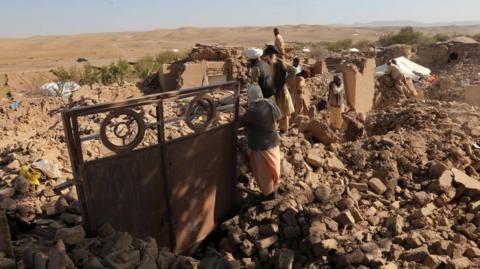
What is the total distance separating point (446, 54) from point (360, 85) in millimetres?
14180

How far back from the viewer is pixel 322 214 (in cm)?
445

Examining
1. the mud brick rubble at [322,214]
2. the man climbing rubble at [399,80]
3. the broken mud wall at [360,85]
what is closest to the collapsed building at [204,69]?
the broken mud wall at [360,85]

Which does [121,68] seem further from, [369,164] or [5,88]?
[369,164]

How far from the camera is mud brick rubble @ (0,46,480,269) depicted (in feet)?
11.2

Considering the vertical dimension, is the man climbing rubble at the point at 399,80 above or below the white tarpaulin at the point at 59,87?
above

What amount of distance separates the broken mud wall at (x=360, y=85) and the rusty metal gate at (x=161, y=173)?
6164mm

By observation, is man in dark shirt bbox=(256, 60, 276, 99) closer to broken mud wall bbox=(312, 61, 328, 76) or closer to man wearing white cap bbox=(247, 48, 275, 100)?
man wearing white cap bbox=(247, 48, 275, 100)

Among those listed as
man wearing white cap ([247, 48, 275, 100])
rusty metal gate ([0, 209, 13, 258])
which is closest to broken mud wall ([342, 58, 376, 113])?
man wearing white cap ([247, 48, 275, 100])

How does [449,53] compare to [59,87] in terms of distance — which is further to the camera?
[449,53]

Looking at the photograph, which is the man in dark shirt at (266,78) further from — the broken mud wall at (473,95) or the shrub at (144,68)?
the shrub at (144,68)

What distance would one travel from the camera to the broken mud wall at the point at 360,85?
1011 centimetres

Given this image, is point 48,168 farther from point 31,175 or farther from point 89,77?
point 89,77

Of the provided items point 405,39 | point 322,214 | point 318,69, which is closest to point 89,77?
point 318,69

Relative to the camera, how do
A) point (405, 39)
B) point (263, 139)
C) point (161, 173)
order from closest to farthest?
1. point (161, 173)
2. point (263, 139)
3. point (405, 39)
